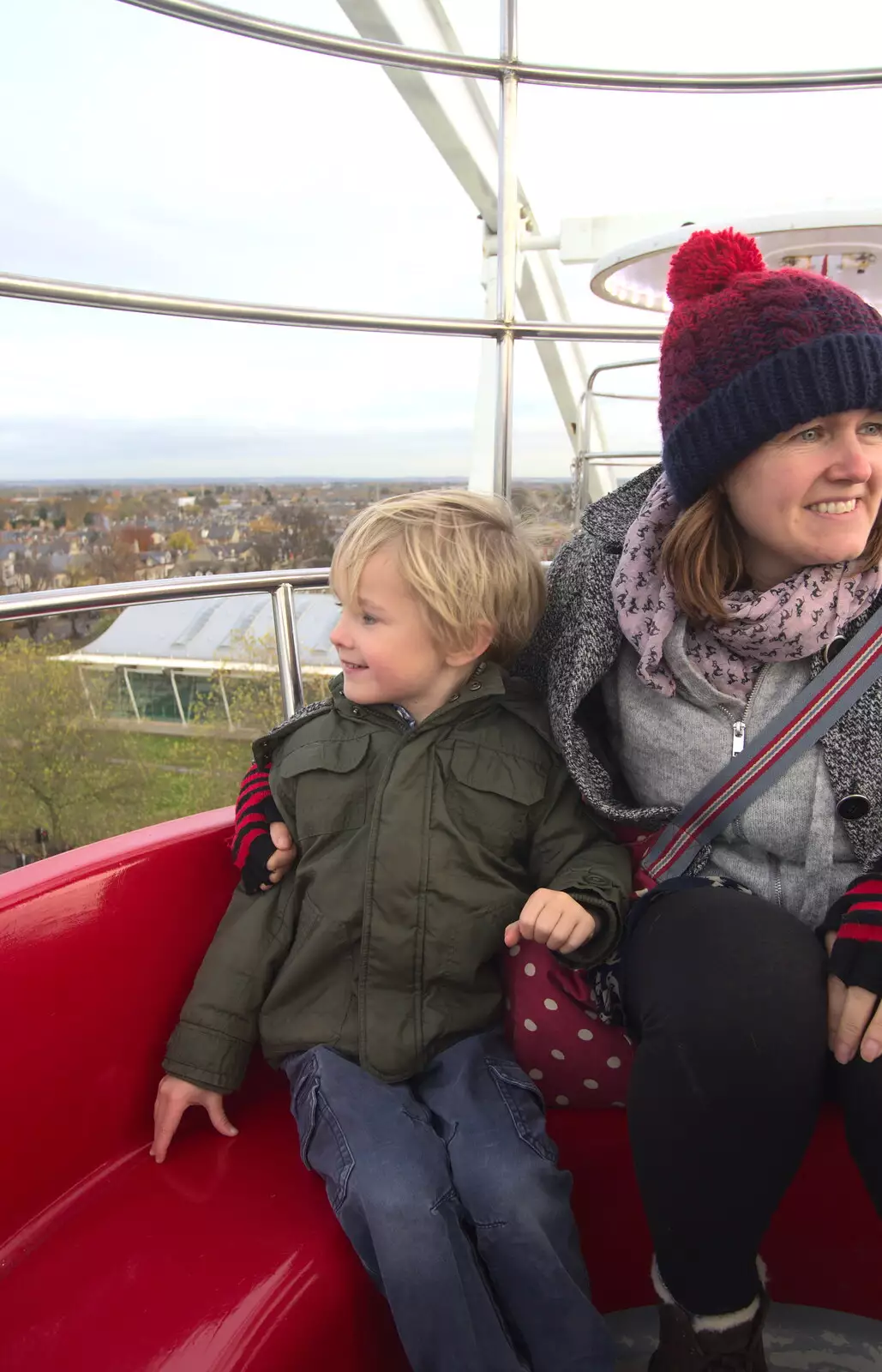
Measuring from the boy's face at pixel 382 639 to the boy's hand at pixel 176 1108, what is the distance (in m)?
0.39

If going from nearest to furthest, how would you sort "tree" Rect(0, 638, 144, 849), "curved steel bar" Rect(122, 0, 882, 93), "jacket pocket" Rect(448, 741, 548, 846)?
"jacket pocket" Rect(448, 741, 548, 846) → "curved steel bar" Rect(122, 0, 882, 93) → "tree" Rect(0, 638, 144, 849)

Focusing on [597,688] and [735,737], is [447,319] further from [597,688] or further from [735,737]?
[735,737]

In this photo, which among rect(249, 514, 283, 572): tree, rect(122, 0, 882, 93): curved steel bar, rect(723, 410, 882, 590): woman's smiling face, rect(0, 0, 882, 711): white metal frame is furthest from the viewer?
rect(249, 514, 283, 572): tree

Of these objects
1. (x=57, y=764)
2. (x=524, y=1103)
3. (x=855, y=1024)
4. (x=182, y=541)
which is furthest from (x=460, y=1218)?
(x=57, y=764)

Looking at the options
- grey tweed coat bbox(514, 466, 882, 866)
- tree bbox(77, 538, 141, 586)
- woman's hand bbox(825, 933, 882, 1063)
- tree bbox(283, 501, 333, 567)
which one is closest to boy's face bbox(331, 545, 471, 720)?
grey tweed coat bbox(514, 466, 882, 866)

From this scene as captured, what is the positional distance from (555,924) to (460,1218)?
0.24 m

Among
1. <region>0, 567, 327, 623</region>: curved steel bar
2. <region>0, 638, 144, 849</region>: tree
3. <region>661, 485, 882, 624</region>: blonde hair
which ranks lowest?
<region>0, 638, 144, 849</region>: tree

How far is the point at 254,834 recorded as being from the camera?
37.5 inches

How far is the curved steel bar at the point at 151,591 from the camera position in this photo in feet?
3.12

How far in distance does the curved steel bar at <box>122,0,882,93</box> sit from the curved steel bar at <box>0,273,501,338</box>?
313 millimetres

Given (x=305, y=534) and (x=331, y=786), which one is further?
(x=305, y=534)

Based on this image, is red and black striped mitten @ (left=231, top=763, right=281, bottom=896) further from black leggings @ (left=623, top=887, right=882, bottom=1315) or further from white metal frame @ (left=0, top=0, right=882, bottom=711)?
black leggings @ (left=623, top=887, right=882, bottom=1315)

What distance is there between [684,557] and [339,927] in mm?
465

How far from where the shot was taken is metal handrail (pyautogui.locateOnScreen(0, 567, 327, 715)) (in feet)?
3.15
